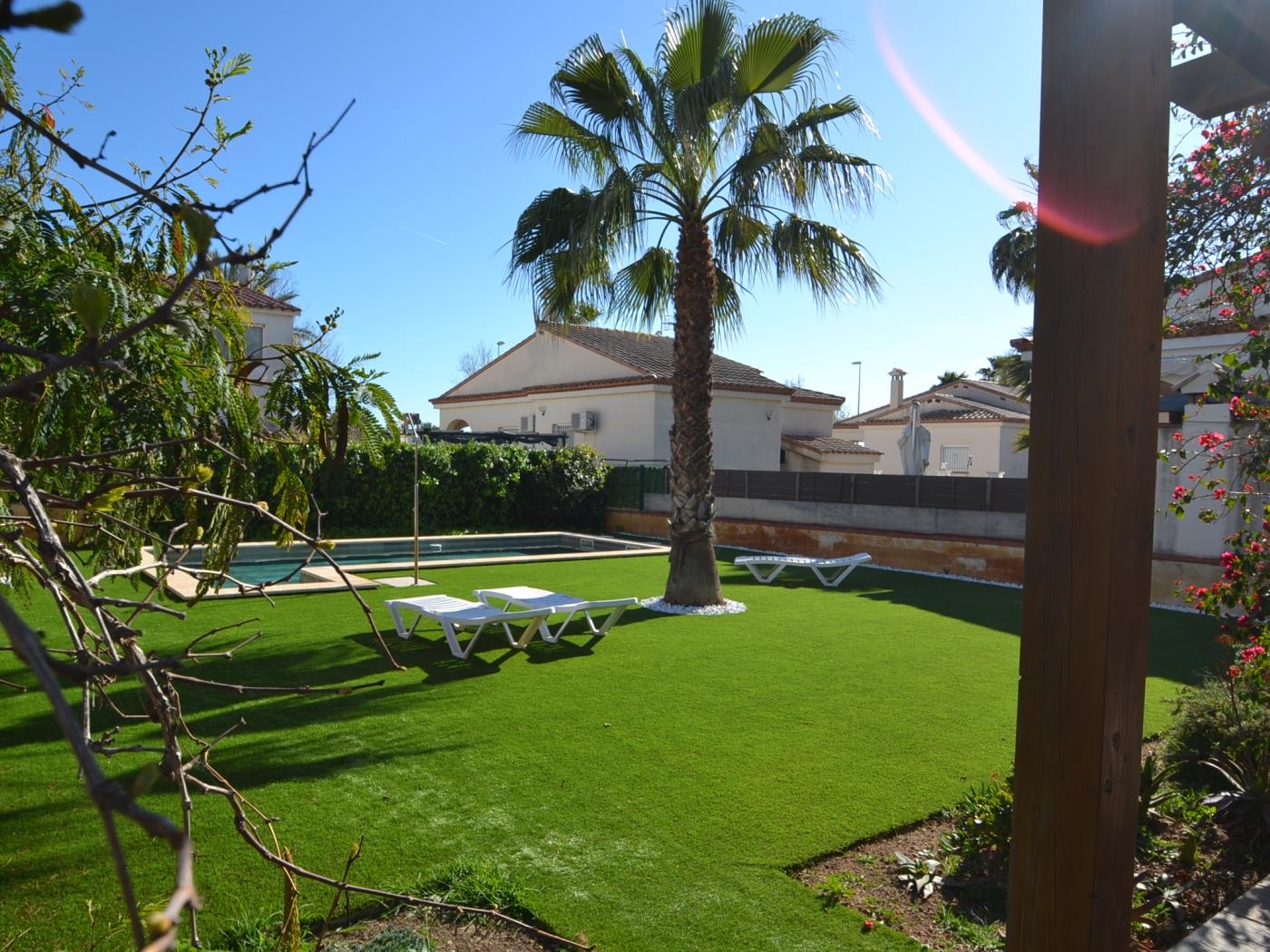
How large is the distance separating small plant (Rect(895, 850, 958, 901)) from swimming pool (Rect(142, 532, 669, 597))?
8.94 m

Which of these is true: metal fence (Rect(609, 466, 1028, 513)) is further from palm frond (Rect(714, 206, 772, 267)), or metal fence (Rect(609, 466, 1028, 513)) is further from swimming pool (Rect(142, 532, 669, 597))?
palm frond (Rect(714, 206, 772, 267))

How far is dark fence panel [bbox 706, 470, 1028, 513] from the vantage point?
54.8 ft

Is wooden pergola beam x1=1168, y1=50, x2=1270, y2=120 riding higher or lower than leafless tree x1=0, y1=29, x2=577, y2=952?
higher

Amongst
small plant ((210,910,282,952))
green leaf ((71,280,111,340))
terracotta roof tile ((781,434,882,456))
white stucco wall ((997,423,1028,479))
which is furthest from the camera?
white stucco wall ((997,423,1028,479))

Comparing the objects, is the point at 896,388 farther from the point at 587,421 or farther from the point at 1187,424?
the point at 1187,424

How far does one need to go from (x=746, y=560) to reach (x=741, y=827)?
10132 millimetres

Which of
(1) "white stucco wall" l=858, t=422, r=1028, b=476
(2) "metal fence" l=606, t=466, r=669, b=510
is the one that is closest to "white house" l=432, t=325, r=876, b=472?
(2) "metal fence" l=606, t=466, r=669, b=510

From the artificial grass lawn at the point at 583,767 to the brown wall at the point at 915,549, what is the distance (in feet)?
8.70

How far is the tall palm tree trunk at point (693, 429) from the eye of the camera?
1219 centimetres

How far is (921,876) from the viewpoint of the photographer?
4.54m

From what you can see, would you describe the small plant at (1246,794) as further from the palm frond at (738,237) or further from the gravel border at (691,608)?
the palm frond at (738,237)

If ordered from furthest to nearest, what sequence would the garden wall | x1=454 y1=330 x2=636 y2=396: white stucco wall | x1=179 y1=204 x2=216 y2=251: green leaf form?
x1=454 y1=330 x2=636 y2=396: white stucco wall → the garden wall → x1=179 y1=204 x2=216 y2=251: green leaf

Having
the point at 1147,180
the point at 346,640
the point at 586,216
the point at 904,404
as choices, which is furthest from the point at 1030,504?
the point at 904,404

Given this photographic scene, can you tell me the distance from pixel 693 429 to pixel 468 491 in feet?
37.7
